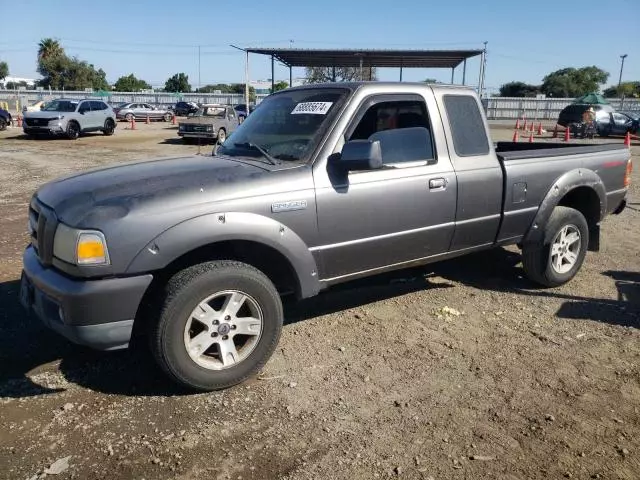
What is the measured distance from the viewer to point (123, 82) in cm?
8638

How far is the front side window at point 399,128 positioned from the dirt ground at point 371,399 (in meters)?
1.36

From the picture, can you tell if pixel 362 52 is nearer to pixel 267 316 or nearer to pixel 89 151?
pixel 89 151

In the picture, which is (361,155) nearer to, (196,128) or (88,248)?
(88,248)

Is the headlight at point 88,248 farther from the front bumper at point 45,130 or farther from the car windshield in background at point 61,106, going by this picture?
the car windshield in background at point 61,106

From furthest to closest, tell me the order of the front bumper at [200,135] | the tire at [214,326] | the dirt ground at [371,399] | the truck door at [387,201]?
the front bumper at [200,135]
the truck door at [387,201]
the tire at [214,326]
the dirt ground at [371,399]

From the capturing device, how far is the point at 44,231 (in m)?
3.12

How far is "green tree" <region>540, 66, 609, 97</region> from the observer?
79.9 metres

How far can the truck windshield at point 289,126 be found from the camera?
375 centimetres

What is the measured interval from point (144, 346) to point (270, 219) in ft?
4.73

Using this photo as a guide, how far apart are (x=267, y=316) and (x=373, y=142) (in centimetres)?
131

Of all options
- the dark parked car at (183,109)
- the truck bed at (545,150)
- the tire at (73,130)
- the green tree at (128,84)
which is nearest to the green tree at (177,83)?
the green tree at (128,84)

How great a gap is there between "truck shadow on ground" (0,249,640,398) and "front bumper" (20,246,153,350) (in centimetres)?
56

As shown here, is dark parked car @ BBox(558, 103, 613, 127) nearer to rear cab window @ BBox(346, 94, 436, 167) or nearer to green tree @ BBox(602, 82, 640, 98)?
rear cab window @ BBox(346, 94, 436, 167)

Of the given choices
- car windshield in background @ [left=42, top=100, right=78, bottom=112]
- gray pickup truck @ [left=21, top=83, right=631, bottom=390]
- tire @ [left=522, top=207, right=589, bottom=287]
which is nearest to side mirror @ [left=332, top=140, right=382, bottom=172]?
gray pickup truck @ [left=21, top=83, right=631, bottom=390]
